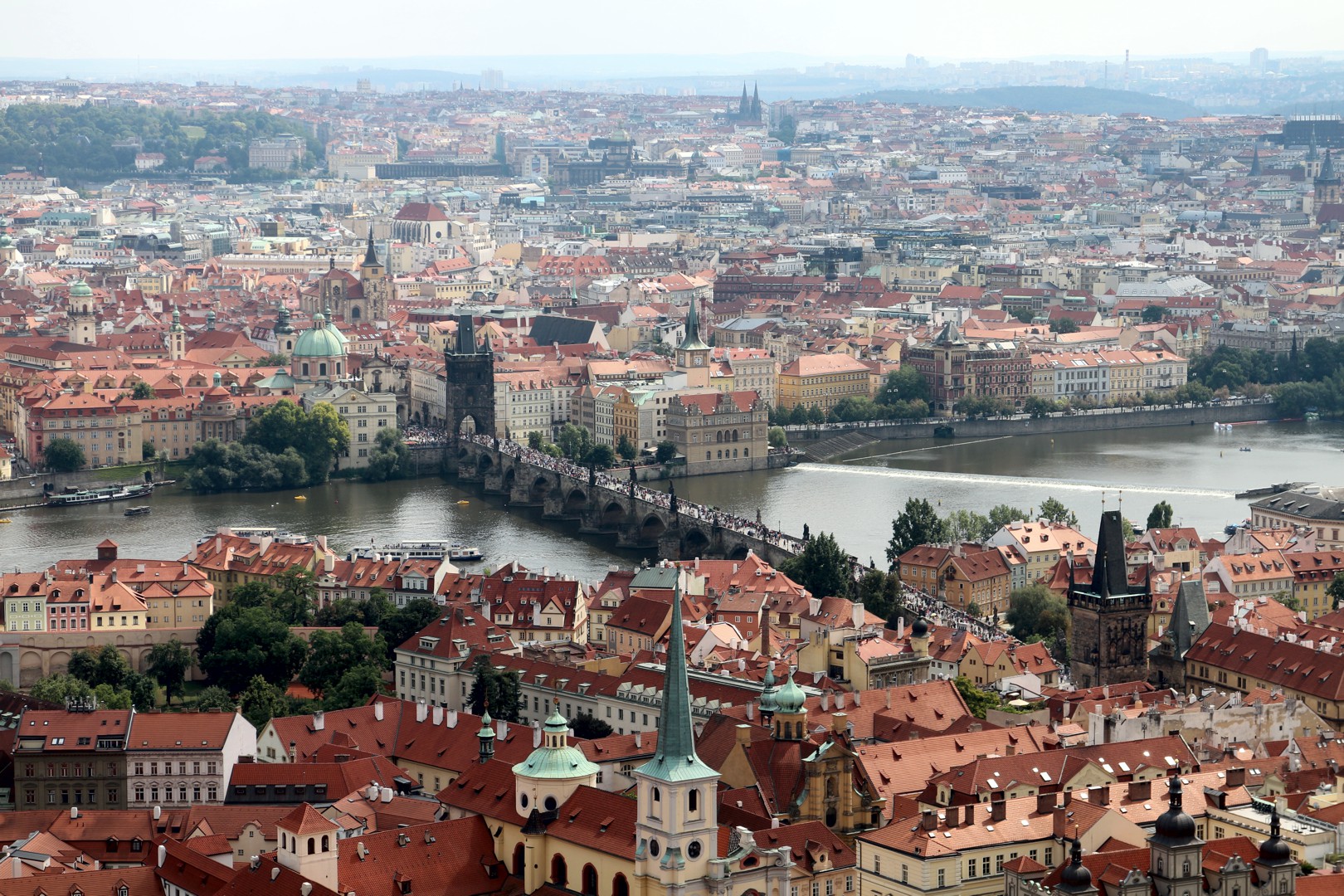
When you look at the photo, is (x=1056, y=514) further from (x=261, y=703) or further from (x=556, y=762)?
(x=556, y=762)

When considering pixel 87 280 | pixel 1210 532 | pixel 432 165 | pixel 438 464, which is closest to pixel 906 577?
pixel 1210 532

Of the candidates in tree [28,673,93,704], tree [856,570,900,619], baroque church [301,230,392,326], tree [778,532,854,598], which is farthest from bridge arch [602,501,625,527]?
baroque church [301,230,392,326]

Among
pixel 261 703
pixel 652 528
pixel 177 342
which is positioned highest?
pixel 261 703

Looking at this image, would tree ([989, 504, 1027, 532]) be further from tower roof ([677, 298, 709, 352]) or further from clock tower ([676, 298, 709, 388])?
tower roof ([677, 298, 709, 352])

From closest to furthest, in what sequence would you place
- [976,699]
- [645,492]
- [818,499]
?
[976,699] < [645,492] < [818,499]

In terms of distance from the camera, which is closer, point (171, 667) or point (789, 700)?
point (789, 700)

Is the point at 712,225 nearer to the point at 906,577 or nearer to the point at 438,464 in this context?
the point at 438,464

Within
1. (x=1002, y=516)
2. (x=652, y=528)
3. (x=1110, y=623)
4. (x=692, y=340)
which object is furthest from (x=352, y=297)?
(x=1110, y=623)
